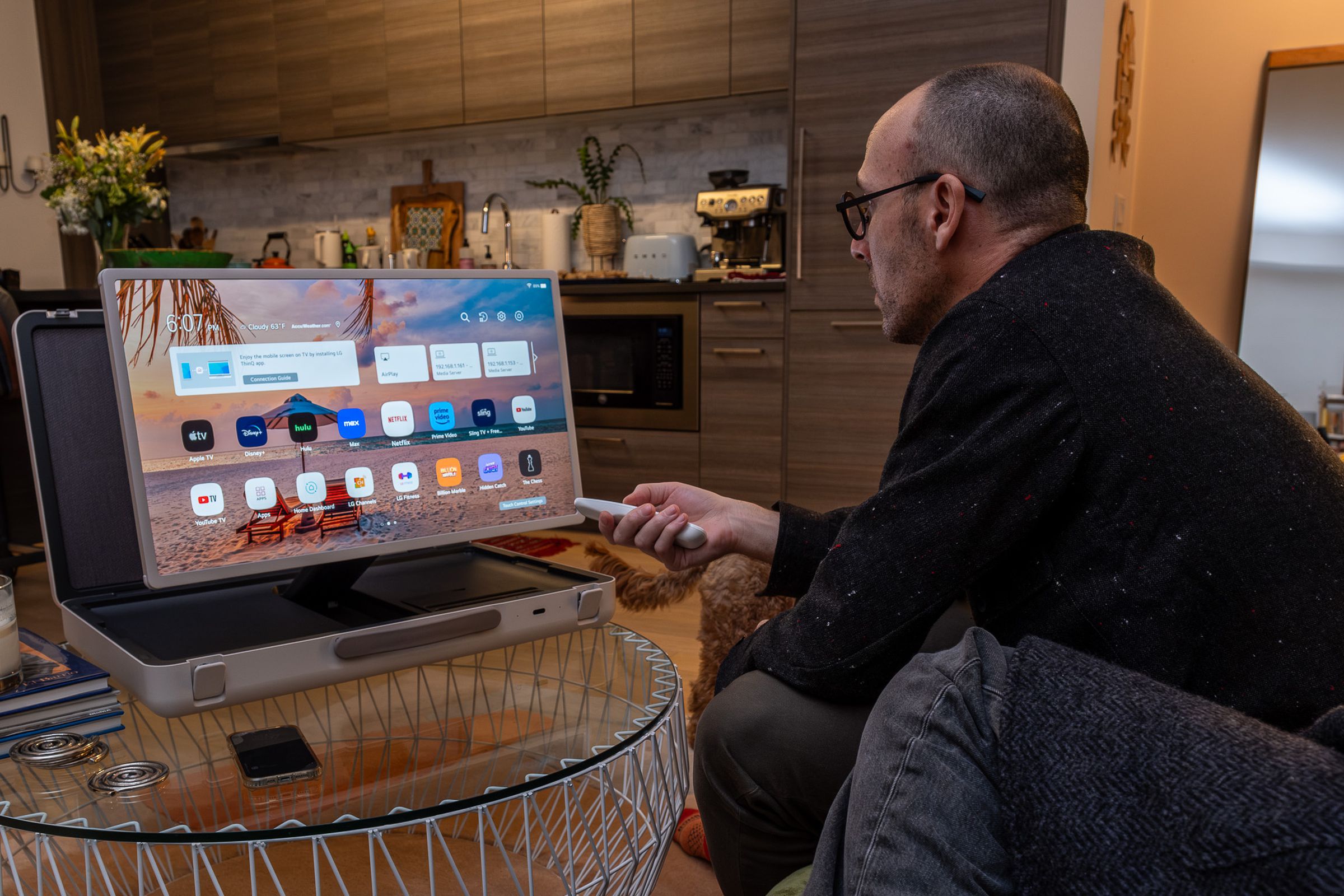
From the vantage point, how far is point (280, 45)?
15.7ft

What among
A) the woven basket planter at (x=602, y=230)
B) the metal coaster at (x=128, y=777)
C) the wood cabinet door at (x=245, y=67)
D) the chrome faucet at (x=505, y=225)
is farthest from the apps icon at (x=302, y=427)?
the wood cabinet door at (x=245, y=67)

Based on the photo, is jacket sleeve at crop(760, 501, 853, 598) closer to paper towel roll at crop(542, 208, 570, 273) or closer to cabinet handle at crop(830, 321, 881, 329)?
cabinet handle at crop(830, 321, 881, 329)

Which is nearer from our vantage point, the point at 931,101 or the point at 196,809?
the point at 196,809

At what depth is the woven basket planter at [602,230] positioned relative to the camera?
4.33m

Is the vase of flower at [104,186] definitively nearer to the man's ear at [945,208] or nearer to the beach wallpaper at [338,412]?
the beach wallpaper at [338,412]

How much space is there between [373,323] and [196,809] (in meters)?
0.55

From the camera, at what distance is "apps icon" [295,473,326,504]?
106 cm

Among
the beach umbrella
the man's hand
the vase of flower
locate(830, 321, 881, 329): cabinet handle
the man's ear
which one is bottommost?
the man's hand

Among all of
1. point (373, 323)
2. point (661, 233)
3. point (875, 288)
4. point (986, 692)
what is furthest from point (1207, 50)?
point (986, 692)

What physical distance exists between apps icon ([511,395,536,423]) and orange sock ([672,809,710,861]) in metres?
0.83

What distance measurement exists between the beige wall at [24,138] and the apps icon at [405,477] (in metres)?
4.97

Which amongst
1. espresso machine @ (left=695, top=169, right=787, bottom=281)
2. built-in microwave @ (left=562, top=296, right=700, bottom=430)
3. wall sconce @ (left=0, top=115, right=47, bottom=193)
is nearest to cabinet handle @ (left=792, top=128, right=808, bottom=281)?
espresso machine @ (left=695, top=169, right=787, bottom=281)

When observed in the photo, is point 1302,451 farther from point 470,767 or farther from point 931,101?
point 470,767

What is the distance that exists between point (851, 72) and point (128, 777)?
10.3ft
